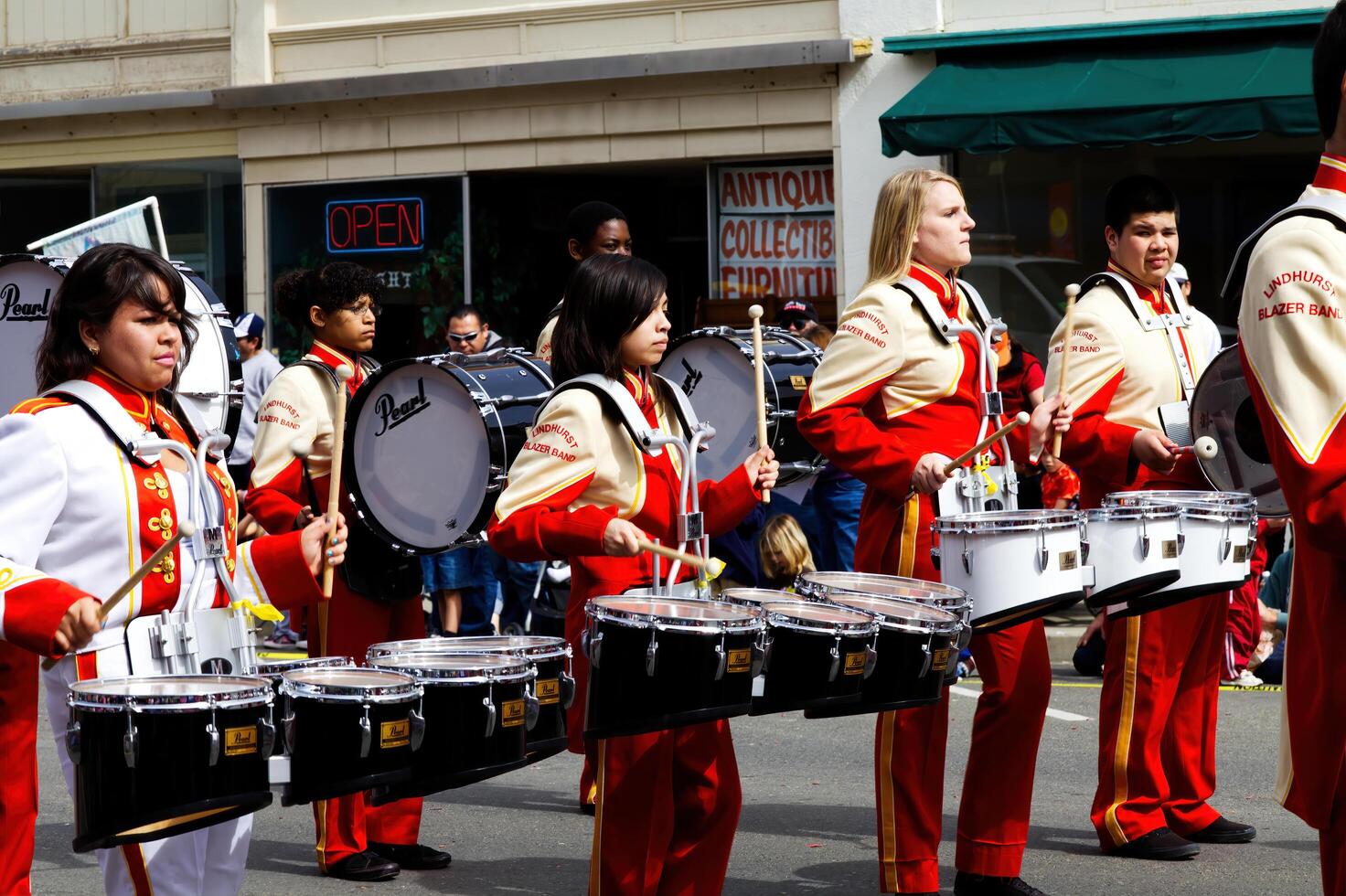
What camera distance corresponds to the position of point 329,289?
6684 mm

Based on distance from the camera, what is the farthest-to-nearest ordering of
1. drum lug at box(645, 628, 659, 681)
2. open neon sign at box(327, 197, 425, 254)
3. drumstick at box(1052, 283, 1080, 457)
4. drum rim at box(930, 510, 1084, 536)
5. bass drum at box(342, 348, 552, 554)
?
open neon sign at box(327, 197, 425, 254), bass drum at box(342, 348, 552, 554), drumstick at box(1052, 283, 1080, 457), drum rim at box(930, 510, 1084, 536), drum lug at box(645, 628, 659, 681)

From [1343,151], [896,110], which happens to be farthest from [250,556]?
[896,110]

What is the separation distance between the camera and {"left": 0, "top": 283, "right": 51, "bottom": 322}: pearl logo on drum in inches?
311

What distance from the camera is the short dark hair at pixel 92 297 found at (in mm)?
4227

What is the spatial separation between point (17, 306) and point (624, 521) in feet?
14.0

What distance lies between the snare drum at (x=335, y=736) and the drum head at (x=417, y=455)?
2.47m

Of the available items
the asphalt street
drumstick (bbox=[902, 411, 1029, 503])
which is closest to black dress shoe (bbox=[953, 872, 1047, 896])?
the asphalt street

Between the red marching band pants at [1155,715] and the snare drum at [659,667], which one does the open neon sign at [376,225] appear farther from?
the snare drum at [659,667]

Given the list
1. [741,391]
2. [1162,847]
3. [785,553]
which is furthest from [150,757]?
[785,553]

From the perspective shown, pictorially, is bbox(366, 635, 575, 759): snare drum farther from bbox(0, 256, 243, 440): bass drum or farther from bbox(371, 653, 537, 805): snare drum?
bbox(0, 256, 243, 440): bass drum

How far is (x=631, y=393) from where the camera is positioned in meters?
5.16

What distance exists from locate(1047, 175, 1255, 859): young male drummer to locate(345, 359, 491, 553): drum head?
6.50ft

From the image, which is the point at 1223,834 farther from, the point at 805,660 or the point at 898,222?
the point at 805,660

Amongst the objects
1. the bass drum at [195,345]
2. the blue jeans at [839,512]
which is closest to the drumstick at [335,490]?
the bass drum at [195,345]
